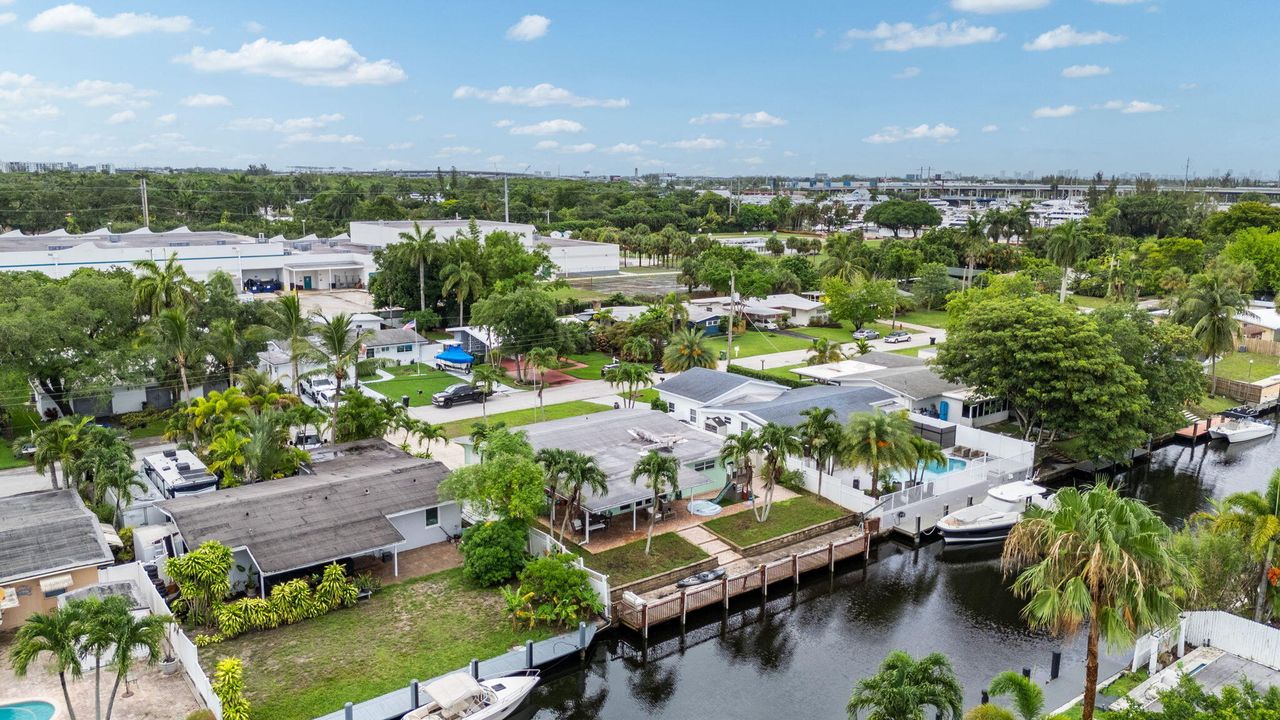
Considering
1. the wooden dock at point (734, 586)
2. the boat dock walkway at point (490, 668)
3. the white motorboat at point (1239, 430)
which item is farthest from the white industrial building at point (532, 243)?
the boat dock walkway at point (490, 668)

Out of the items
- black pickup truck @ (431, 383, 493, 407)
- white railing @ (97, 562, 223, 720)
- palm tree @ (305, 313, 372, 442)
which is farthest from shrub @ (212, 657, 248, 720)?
black pickup truck @ (431, 383, 493, 407)

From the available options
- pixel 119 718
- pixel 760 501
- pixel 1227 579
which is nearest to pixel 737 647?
pixel 760 501

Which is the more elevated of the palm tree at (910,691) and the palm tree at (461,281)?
the palm tree at (461,281)

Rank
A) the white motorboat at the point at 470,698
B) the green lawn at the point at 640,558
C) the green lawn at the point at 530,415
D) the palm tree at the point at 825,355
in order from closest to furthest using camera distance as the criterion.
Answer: the white motorboat at the point at 470,698, the green lawn at the point at 640,558, the green lawn at the point at 530,415, the palm tree at the point at 825,355

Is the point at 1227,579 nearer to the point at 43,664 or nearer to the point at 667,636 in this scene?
the point at 667,636

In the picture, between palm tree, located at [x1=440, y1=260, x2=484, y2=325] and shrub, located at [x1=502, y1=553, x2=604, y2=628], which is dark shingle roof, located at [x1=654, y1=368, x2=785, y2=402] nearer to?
shrub, located at [x1=502, y1=553, x2=604, y2=628]

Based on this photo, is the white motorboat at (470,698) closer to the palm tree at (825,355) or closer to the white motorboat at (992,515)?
the white motorboat at (992,515)

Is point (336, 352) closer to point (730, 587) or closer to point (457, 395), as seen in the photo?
point (457, 395)
